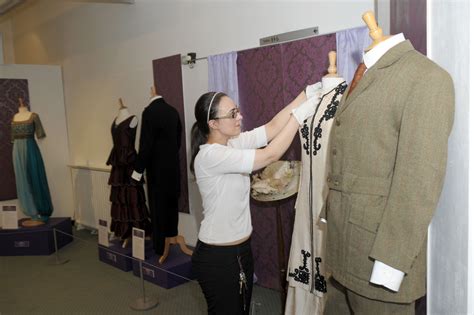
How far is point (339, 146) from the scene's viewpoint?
1284mm

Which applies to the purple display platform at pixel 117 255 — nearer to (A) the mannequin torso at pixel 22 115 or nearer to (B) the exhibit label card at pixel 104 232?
(B) the exhibit label card at pixel 104 232

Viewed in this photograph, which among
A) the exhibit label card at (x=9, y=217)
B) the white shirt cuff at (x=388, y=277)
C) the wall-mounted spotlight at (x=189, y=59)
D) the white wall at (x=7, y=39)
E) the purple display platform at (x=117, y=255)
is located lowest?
the purple display platform at (x=117, y=255)

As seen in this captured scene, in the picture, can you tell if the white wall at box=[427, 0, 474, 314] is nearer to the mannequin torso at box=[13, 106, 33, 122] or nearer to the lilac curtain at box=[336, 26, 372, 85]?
the lilac curtain at box=[336, 26, 372, 85]

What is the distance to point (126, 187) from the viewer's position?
159 inches

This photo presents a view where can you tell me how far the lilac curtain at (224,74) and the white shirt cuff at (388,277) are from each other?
2380mm

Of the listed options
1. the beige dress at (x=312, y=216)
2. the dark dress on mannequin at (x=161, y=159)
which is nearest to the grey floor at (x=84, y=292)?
the dark dress on mannequin at (x=161, y=159)

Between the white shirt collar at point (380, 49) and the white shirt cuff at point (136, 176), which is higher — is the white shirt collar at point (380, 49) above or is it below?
above

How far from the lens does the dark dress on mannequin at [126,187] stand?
3.95 meters

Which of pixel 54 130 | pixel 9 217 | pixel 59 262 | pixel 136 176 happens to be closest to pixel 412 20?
pixel 136 176

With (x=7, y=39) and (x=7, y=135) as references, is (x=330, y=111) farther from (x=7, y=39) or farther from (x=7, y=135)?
(x=7, y=39)

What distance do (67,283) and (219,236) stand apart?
8.58 feet

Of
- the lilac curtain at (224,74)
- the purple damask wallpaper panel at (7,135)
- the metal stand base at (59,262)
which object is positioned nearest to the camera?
the lilac curtain at (224,74)

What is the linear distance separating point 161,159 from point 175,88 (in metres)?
0.91

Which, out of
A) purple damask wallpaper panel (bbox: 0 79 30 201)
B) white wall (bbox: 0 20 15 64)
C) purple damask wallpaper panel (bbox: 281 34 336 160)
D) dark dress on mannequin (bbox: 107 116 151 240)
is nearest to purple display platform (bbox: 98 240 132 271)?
dark dress on mannequin (bbox: 107 116 151 240)
